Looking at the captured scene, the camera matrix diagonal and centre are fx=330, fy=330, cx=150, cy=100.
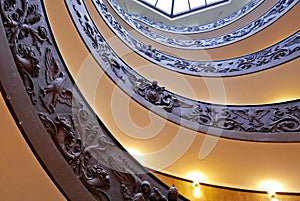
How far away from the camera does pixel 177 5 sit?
941 cm

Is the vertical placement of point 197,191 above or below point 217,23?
below

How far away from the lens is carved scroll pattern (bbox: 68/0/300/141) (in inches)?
179

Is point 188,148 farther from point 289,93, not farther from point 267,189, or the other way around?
point 289,93

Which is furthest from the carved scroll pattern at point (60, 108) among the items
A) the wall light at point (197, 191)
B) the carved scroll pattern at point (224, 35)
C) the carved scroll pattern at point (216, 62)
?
the carved scroll pattern at point (224, 35)

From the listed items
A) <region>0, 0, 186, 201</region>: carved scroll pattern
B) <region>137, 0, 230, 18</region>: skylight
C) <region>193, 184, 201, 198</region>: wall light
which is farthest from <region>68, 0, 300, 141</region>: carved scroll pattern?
<region>137, 0, 230, 18</region>: skylight

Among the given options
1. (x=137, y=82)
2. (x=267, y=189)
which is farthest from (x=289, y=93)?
(x=137, y=82)

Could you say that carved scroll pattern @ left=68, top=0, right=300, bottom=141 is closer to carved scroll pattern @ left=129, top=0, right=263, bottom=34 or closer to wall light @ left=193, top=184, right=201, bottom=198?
wall light @ left=193, top=184, right=201, bottom=198

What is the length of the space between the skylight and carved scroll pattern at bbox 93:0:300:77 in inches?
131

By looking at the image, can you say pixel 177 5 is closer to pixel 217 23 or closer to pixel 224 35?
pixel 217 23

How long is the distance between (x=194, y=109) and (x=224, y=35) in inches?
115

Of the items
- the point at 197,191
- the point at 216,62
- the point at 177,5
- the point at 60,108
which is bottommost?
the point at 60,108

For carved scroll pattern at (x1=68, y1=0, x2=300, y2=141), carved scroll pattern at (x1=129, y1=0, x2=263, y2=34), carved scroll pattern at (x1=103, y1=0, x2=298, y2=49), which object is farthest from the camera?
carved scroll pattern at (x1=129, y1=0, x2=263, y2=34)

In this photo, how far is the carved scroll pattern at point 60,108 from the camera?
2307 millimetres

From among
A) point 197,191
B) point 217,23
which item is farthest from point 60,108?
point 217,23
